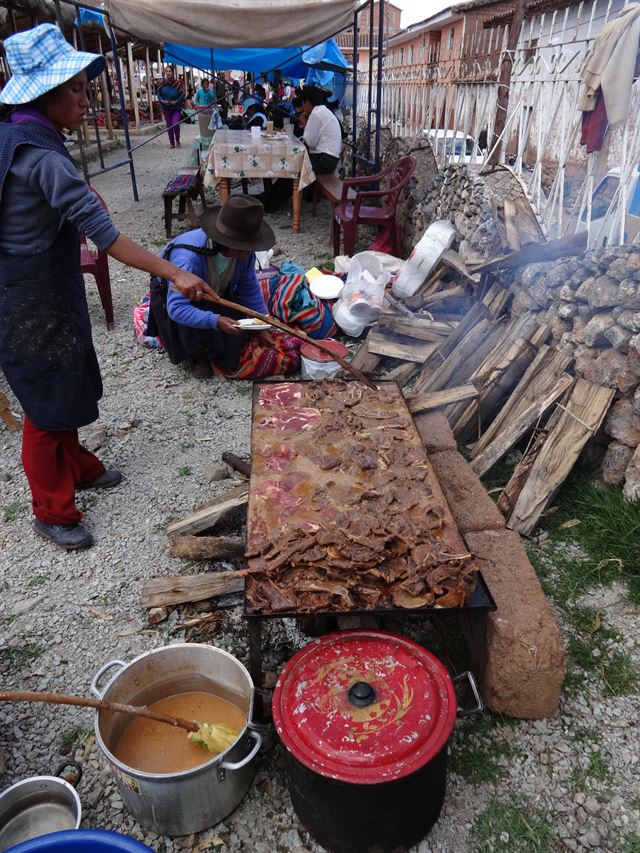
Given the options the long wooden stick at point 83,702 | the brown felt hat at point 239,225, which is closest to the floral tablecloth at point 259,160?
the brown felt hat at point 239,225

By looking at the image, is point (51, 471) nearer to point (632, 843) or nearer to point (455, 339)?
point (632, 843)

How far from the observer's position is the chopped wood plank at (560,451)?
356 cm

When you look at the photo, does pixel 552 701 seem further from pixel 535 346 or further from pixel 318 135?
pixel 318 135

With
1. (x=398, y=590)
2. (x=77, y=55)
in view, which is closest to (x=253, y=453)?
(x=398, y=590)

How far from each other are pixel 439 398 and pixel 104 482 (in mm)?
2443

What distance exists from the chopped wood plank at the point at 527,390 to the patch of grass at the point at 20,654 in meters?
2.95

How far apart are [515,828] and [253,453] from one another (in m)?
1.97

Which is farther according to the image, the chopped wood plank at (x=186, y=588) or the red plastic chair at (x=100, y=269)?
the red plastic chair at (x=100, y=269)

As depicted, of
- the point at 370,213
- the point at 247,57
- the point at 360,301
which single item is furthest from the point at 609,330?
the point at 247,57

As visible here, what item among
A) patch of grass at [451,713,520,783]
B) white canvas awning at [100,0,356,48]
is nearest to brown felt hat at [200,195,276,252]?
patch of grass at [451,713,520,783]

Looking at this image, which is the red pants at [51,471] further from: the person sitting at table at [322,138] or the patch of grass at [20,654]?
the person sitting at table at [322,138]

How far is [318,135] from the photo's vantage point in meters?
9.77

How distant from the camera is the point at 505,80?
21.0ft

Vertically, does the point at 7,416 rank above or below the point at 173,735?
above
